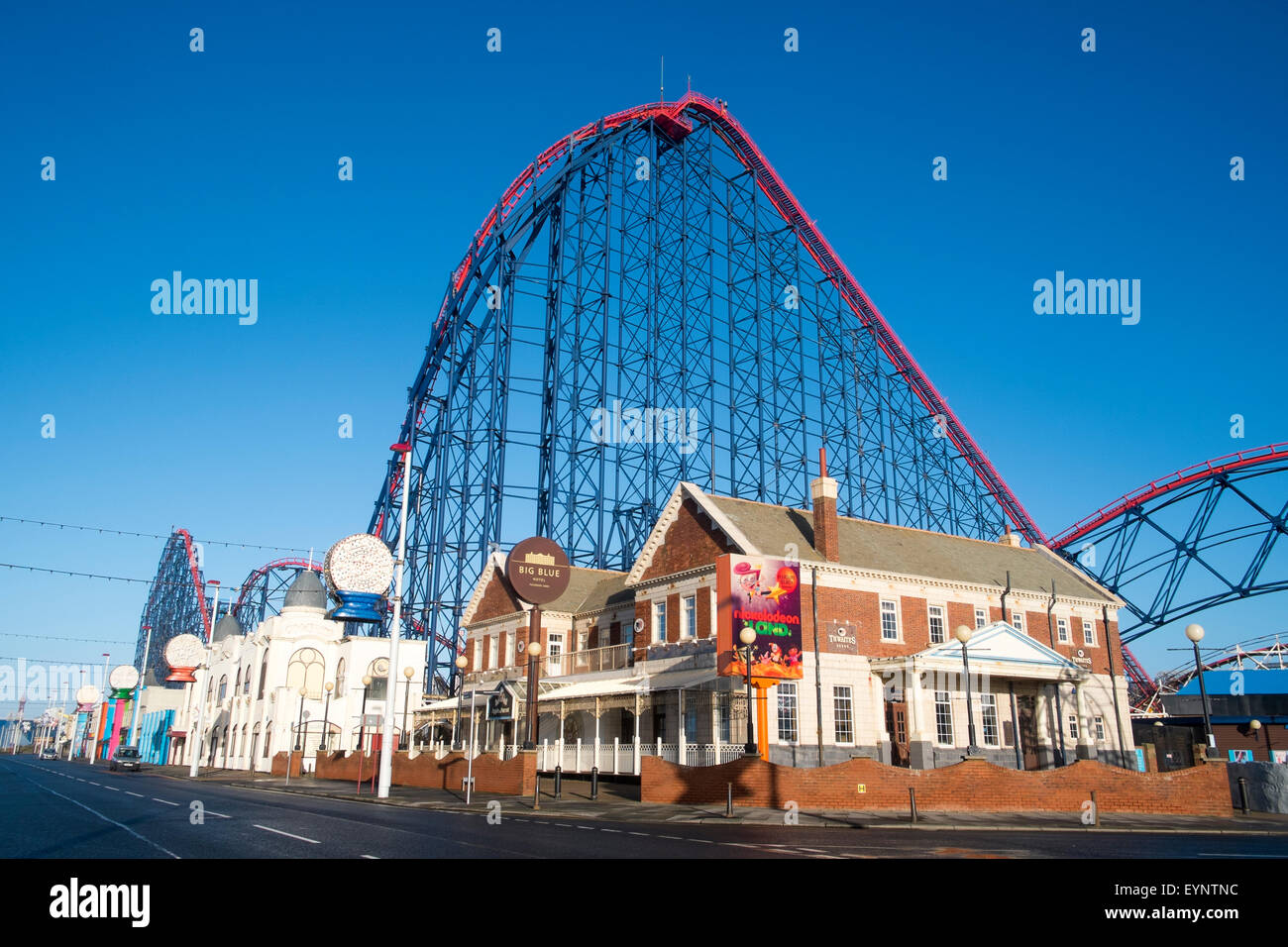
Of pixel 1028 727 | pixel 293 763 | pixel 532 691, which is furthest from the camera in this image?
pixel 293 763

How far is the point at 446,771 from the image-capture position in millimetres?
30891

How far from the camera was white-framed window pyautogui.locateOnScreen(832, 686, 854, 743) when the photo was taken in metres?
28.8

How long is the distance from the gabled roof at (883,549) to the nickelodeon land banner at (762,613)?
2.21ft

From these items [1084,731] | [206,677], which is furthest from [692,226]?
[206,677]

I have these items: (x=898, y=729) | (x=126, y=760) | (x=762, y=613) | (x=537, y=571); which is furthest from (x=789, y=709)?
(x=126, y=760)

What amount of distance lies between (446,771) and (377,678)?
1875 centimetres

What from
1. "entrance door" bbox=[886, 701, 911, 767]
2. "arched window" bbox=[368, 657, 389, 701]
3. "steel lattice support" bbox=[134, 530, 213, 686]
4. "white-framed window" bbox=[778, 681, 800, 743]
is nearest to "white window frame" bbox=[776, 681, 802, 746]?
"white-framed window" bbox=[778, 681, 800, 743]

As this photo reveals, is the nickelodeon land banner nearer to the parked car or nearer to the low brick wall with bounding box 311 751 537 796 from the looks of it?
the low brick wall with bounding box 311 751 537 796

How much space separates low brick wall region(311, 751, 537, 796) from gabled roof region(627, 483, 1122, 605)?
8369 mm

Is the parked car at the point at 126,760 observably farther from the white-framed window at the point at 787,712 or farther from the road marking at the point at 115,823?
the white-framed window at the point at 787,712

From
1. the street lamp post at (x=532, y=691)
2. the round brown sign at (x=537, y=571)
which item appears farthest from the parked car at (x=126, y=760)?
the street lamp post at (x=532, y=691)

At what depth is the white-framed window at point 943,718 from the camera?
98.5 ft

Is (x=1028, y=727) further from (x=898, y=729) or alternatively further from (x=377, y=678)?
(x=377, y=678)
